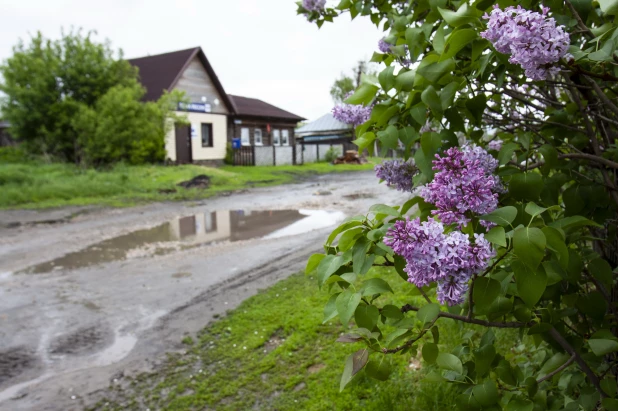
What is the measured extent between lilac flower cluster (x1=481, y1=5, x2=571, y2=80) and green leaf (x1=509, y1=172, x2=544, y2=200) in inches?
14.9

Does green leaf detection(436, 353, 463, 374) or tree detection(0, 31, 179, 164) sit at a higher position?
tree detection(0, 31, 179, 164)

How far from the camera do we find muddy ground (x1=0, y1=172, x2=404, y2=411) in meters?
4.31

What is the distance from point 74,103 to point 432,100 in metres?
21.9

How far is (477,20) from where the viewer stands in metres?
1.46

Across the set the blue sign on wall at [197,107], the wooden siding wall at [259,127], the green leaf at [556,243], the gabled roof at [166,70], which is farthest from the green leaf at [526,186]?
the wooden siding wall at [259,127]

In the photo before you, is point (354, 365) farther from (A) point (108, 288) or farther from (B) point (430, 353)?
(A) point (108, 288)

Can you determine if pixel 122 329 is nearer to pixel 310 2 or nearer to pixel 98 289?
pixel 98 289

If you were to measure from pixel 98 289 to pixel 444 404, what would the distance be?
508cm

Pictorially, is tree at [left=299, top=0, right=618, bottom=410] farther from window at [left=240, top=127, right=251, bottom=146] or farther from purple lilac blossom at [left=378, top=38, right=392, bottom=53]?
window at [left=240, top=127, right=251, bottom=146]

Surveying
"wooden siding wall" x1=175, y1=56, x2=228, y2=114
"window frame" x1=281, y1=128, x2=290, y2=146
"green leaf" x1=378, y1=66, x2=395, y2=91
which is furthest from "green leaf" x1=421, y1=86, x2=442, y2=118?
"window frame" x1=281, y1=128, x2=290, y2=146

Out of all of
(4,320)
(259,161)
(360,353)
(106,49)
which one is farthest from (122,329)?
(259,161)

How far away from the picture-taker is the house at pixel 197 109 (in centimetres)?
2764

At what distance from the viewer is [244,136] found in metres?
34.0

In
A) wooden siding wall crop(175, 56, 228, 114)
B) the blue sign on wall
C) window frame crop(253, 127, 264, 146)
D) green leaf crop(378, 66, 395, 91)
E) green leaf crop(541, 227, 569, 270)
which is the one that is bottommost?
green leaf crop(541, 227, 569, 270)
